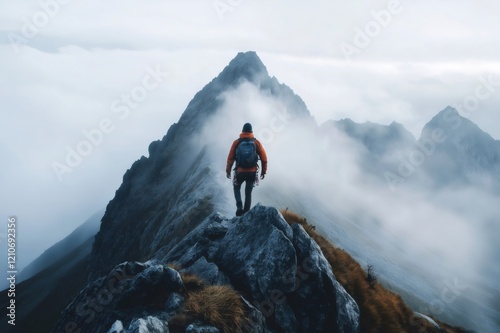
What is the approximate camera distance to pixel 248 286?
12219 millimetres

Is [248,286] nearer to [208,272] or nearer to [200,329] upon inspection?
[208,272]

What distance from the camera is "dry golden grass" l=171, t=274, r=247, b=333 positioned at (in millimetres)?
9500

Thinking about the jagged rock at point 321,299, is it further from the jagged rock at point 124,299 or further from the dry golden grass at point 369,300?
the jagged rock at point 124,299

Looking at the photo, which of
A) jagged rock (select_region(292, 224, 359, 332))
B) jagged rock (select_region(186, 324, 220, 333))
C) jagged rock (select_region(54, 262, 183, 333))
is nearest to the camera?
jagged rock (select_region(186, 324, 220, 333))

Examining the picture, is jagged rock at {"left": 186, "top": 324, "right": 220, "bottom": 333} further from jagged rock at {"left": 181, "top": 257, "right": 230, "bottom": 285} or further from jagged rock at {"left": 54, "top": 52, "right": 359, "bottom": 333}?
jagged rock at {"left": 181, "top": 257, "right": 230, "bottom": 285}

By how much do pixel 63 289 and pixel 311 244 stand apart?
392ft

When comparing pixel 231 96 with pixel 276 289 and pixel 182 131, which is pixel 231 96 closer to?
pixel 182 131

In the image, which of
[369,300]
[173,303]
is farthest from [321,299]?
[173,303]

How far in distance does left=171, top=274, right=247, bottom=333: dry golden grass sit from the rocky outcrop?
62 millimetres

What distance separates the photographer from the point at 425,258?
131 metres

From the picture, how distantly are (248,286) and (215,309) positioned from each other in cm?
262

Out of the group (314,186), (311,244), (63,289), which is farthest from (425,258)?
(311,244)

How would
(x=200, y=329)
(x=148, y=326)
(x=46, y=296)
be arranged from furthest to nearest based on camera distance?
(x=46, y=296) < (x=200, y=329) < (x=148, y=326)

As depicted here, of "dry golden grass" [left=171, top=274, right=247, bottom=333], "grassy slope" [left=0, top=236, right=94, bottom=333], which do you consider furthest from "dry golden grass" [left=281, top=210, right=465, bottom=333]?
"grassy slope" [left=0, top=236, right=94, bottom=333]
